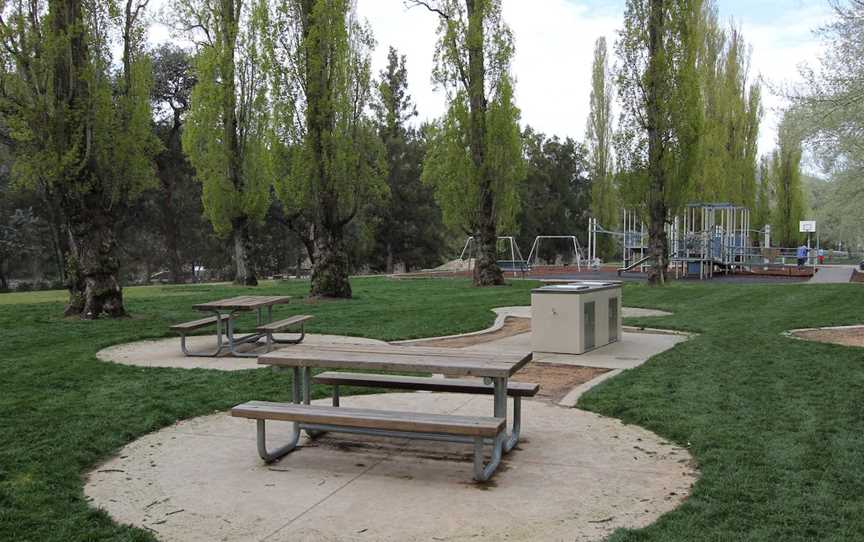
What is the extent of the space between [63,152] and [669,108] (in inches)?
564

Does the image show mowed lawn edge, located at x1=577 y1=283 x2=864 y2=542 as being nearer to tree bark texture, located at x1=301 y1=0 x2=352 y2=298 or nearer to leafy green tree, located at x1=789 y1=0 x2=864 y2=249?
leafy green tree, located at x1=789 y1=0 x2=864 y2=249

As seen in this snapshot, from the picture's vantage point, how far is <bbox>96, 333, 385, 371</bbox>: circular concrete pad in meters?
7.99

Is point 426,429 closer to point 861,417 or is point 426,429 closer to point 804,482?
point 804,482

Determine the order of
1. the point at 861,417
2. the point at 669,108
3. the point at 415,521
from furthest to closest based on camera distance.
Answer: the point at 669,108
the point at 861,417
the point at 415,521

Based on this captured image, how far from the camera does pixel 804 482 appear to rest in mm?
3898

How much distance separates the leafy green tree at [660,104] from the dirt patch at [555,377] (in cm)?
1295

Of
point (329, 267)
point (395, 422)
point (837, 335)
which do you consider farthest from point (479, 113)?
point (395, 422)

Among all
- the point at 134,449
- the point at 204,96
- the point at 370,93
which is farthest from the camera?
the point at 204,96

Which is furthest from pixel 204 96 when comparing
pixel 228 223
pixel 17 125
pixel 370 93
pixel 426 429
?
pixel 426 429

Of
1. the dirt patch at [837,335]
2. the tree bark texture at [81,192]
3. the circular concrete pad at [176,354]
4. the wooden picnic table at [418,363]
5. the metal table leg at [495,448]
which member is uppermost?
the tree bark texture at [81,192]

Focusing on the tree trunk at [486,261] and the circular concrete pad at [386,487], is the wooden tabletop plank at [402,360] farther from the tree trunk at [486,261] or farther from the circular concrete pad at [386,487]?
the tree trunk at [486,261]

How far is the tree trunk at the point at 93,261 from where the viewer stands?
39.3ft

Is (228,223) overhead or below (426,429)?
overhead

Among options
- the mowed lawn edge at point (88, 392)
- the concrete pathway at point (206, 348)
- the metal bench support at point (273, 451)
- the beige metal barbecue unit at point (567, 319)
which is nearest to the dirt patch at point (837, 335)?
the concrete pathway at point (206, 348)
